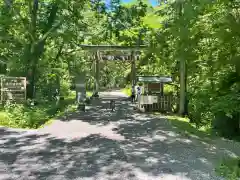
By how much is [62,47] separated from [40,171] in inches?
704

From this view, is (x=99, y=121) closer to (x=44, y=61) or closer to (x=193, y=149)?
(x=193, y=149)

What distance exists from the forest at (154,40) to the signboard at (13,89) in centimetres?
95

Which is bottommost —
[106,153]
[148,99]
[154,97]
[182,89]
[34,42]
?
[106,153]

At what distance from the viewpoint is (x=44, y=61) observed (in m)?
21.4

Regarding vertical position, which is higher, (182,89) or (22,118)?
(182,89)

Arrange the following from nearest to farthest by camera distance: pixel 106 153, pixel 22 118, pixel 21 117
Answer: pixel 106 153
pixel 22 118
pixel 21 117

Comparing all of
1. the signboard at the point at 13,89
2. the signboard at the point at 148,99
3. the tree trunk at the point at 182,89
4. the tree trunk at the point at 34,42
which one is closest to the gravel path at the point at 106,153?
the signboard at the point at 13,89

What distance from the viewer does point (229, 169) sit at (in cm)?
646

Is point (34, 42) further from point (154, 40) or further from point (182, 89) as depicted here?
point (182, 89)

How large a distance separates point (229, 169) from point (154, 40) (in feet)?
38.0

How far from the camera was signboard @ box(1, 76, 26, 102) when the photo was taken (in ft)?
50.5

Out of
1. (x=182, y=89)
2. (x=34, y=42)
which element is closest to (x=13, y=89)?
(x=34, y=42)

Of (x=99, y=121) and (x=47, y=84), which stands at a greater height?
(x=47, y=84)

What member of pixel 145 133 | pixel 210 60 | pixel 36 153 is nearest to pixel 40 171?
pixel 36 153
